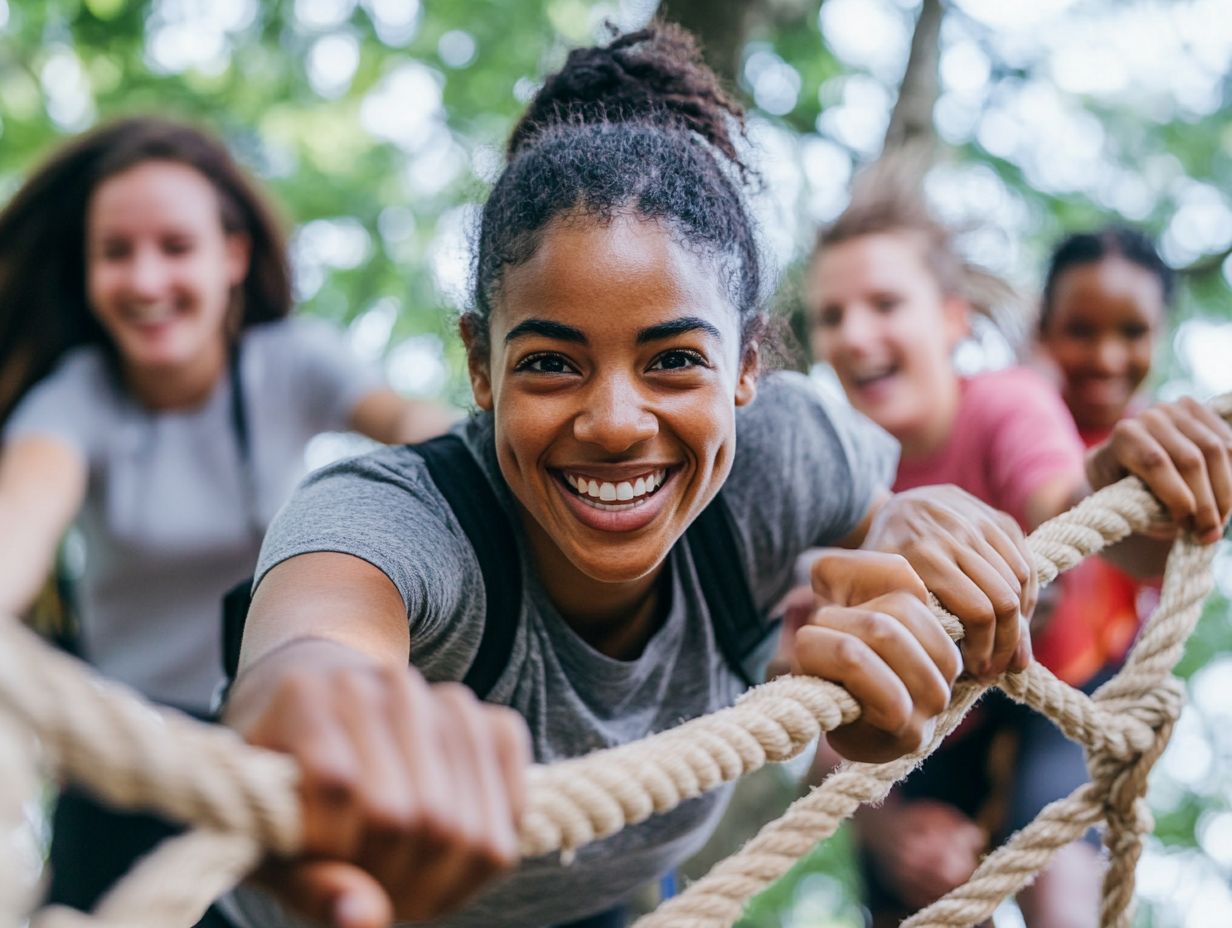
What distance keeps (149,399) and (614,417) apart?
1213 millimetres

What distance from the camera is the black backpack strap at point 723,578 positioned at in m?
1.33

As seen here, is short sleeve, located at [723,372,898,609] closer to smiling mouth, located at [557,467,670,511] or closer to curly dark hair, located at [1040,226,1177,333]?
smiling mouth, located at [557,467,670,511]

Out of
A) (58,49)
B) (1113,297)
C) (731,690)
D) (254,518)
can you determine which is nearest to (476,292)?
(731,690)

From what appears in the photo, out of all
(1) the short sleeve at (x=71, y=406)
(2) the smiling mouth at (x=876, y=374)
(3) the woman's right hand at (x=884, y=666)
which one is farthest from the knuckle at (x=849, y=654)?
(2) the smiling mouth at (x=876, y=374)

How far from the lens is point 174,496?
1.89 m

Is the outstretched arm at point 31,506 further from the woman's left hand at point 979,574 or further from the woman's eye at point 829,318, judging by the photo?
the woman's eye at point 829,318

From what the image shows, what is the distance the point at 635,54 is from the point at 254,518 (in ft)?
3.14

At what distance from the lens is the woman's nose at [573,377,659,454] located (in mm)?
1064

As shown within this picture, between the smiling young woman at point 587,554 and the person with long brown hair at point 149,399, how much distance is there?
1.94 feet

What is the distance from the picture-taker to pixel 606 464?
1108mm

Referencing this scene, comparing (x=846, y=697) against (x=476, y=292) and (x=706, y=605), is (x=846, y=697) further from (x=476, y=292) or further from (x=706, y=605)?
(x=476, y=292)

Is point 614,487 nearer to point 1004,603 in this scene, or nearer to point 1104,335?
Answer: point 1004,603

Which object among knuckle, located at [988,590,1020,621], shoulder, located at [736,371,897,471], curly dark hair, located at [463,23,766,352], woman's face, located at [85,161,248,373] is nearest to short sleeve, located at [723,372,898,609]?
shoulder, located at [736,371,897,471]

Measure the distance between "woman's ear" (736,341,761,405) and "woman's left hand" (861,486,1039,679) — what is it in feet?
0.79
